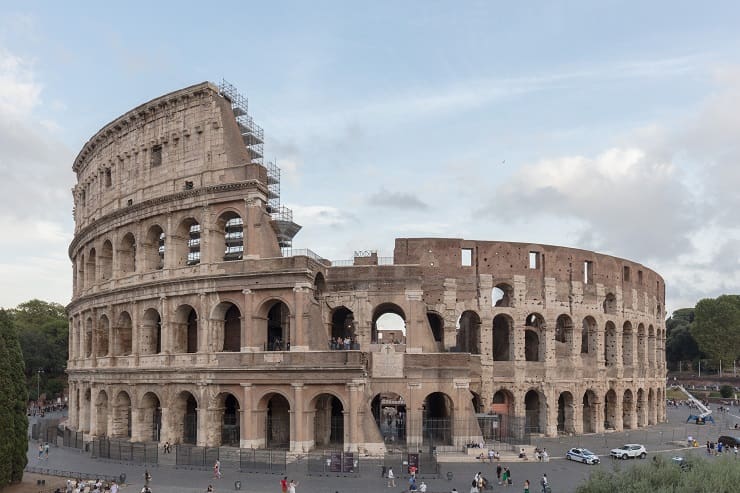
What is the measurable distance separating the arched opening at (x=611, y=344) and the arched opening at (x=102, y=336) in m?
32.9

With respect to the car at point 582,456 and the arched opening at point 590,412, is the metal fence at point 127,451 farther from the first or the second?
the arched opening at point 590,412

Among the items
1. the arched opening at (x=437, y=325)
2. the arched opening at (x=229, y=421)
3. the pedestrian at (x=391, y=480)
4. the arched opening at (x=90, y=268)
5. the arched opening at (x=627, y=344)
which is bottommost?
the pedestrian at (x=391, y=480)

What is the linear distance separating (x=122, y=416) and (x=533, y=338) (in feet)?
86.8

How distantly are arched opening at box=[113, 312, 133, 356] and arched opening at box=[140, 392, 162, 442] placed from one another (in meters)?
3.65

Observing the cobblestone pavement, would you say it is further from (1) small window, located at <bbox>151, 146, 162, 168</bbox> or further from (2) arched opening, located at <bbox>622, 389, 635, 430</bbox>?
(1) small window, located at <bbox>151, 146, 162, 168</bbox>

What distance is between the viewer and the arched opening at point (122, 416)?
123 feet

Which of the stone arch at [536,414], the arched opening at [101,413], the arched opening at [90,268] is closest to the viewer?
the arched opening at [101,413]

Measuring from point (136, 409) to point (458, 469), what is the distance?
1808 cm

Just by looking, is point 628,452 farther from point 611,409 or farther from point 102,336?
point 102,336

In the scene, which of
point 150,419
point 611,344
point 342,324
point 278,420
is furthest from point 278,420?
point 611,344

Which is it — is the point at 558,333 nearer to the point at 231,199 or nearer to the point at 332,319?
the point at 332,319

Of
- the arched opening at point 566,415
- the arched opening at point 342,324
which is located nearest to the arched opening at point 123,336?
the arched opening at point 342,324

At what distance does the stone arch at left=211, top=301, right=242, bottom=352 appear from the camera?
3419cm

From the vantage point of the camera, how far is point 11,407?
1049 inches
